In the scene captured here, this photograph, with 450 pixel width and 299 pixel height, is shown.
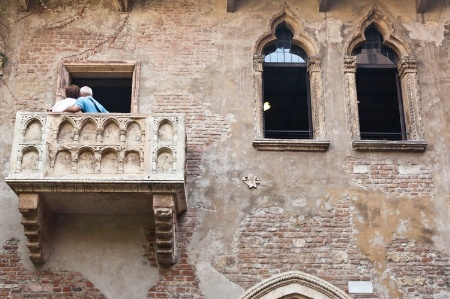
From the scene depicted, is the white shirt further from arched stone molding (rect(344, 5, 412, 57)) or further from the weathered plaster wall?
arched stone molding (rect(344, 5, 412, 57))

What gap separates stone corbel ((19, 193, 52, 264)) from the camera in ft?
30.1

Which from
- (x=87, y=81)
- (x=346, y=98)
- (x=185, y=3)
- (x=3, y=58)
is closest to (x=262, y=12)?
(x=185, y=3)

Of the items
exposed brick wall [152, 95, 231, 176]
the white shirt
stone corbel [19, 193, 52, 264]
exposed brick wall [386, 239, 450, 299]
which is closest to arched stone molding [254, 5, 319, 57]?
exposed brick wall [152, 95, 231, 176]

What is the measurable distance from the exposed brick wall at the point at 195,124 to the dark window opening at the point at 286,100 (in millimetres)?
1029

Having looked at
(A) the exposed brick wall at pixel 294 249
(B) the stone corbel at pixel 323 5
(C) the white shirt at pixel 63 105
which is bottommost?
(A) the exposed brick wall at pixel 294 249

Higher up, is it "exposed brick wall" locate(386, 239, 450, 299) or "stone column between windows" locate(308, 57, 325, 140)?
"stone column between windows" locate(308, 57, 325, 140)

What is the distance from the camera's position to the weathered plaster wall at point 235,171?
9.77m

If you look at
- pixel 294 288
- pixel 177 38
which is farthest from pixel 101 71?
pixel 294 288

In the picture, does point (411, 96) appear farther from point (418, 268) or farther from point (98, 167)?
point (98, 167)

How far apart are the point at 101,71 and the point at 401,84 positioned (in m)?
4.48

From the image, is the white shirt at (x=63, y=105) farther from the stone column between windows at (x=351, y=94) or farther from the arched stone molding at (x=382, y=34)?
the arched stone molding at (x=382, y=34)

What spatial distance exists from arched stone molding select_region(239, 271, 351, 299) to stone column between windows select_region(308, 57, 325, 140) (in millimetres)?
2078

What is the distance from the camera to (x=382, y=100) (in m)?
13.7

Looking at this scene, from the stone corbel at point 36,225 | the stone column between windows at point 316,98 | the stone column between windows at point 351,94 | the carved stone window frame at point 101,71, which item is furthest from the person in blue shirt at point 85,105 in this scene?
the stone column between windows at point 351,94
